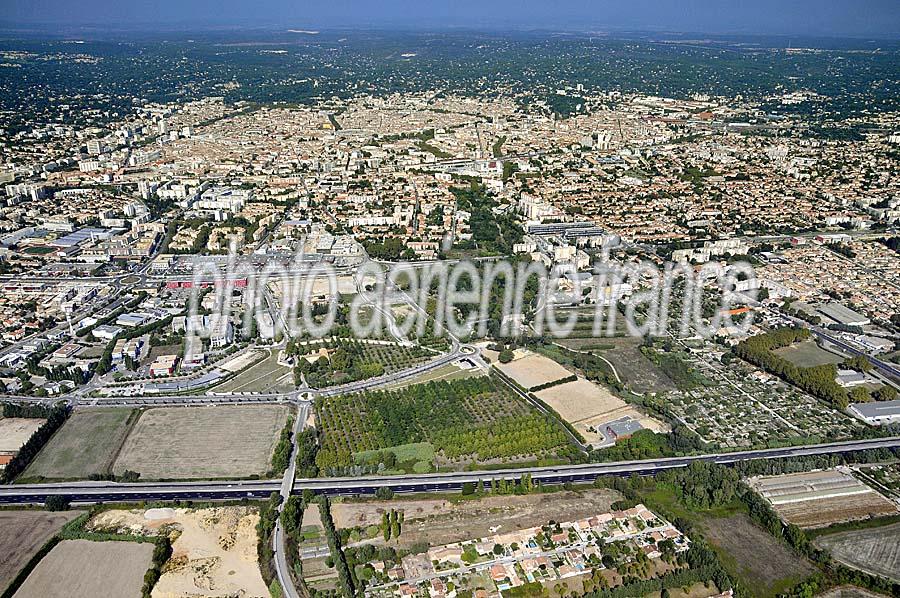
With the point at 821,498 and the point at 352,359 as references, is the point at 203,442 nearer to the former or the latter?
the point at 352,359

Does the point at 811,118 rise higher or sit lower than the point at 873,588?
higher

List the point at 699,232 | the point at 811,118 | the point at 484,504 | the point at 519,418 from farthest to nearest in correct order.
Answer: the point at 811,118
the point at 699,232
the point at 519,418
the point at 484,504

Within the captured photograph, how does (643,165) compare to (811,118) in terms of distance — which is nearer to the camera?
(643,165)

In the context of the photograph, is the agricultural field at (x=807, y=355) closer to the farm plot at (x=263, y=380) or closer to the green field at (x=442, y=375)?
the green field at (x=442, y=375)

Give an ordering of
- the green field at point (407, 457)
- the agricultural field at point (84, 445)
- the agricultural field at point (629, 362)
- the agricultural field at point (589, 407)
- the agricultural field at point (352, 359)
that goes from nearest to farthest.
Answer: the agricultural field at point (84, 445)
the green field at point (407, 457)
the agricultural field at point (589, 407)
the agricultural field at point (629, 362)
the agricultural field at point (352, 359)

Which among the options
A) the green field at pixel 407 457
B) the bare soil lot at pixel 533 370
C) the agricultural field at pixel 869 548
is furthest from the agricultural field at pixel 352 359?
the agricultural field at pixel 869 548

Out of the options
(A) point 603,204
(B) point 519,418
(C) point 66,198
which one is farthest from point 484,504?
(C) point 66,198

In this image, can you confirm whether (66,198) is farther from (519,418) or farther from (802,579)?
(802,579)
